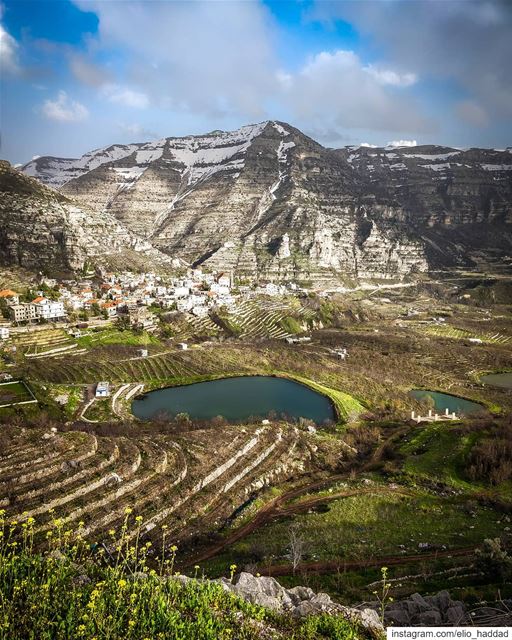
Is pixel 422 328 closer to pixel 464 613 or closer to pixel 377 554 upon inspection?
pixel 377 554

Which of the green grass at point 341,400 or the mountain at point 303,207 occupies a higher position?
the mountain at point 303,207

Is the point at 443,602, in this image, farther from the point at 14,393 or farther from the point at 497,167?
the point at 497,167

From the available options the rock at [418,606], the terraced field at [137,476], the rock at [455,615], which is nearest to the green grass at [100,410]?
the terraced field at [137,476]

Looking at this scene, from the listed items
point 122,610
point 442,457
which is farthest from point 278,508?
point 122,610

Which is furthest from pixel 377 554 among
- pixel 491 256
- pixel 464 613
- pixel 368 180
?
pixel 368 180

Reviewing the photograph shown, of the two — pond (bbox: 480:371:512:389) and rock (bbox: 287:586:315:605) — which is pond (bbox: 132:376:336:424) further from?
rock (bbox: 287:586:315:605)

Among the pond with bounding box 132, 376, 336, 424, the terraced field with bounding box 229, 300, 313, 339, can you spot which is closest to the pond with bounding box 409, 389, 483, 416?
the pond with bounding box 132, 376, 336, 424

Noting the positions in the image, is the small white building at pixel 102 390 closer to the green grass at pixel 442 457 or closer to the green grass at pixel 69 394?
the green grass at pixel 69 394
